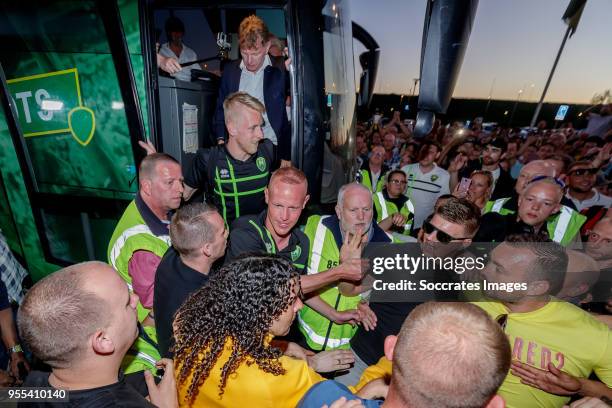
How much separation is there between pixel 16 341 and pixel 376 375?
98.9 inches

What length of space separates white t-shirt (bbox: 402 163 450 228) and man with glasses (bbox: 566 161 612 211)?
1.35m

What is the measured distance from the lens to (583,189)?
3756 millimetres

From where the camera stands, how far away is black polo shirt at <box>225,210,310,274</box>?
2.18 m

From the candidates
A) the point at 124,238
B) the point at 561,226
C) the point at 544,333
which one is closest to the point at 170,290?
the point at 124,238

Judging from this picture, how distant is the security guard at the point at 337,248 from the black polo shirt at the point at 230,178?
1.85ft

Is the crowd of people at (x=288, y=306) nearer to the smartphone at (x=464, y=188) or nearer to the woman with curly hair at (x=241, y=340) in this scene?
the woman with curly hair at (x=241, y=340)

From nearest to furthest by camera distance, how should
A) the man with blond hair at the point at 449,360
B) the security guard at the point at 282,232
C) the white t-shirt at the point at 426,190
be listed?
the man with blond hair at the point at 449,360 → the security guard at the point at 282,232 → the white t-shirt at the point at 426,190

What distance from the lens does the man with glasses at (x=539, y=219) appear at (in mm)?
2730

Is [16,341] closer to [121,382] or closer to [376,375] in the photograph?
[121,382]

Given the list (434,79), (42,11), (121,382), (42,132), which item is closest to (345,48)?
(434,79)

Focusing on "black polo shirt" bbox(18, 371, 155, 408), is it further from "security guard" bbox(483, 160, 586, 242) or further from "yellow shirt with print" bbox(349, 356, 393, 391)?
"security guard" bbox(483, 160, 586, 242)

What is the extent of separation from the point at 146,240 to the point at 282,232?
2.82 feet

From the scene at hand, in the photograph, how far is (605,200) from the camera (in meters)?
3.78

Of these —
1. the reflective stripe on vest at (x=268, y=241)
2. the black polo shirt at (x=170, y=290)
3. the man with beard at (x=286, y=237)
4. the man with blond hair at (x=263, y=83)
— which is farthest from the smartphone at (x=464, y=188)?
the black polo shirt at (x=170, y=290)
